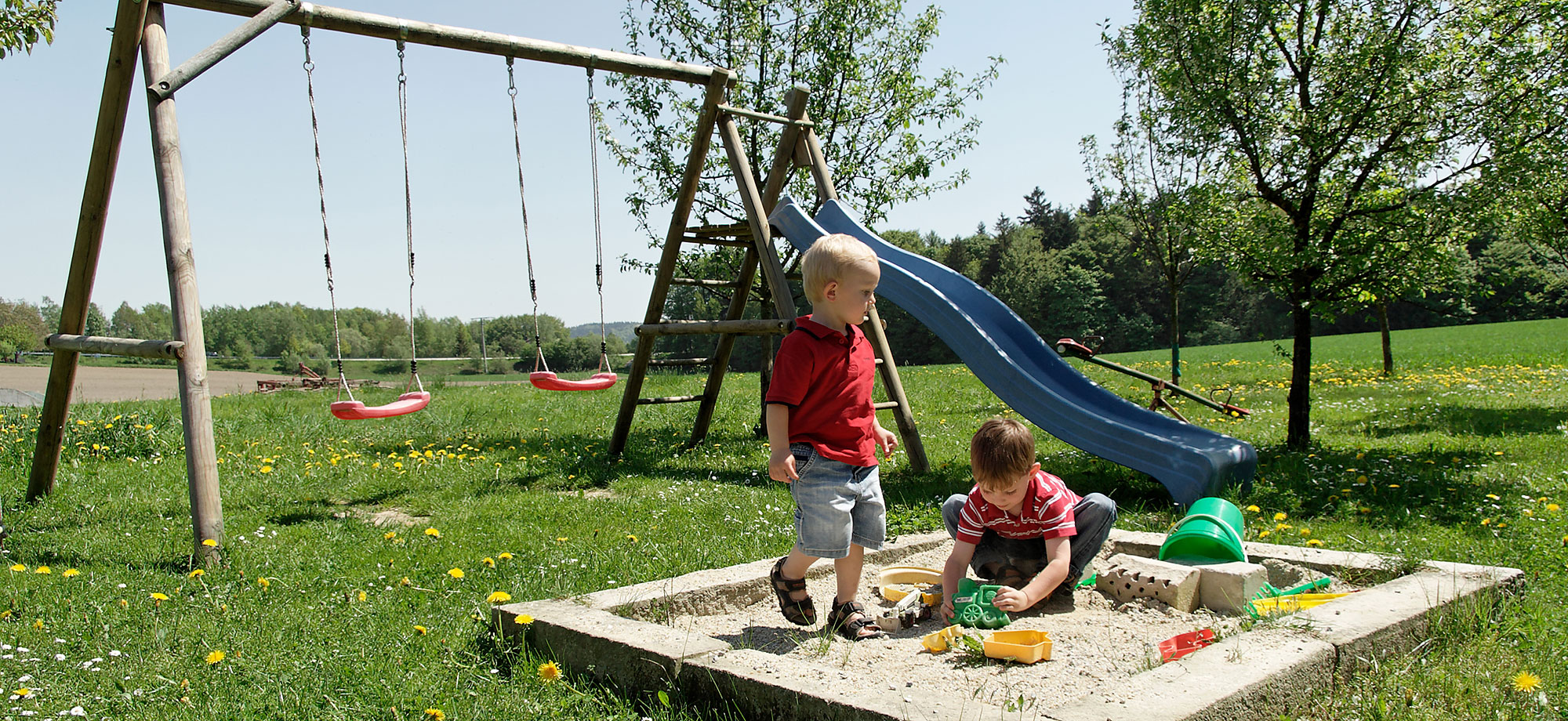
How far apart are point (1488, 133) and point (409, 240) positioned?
21.7ft

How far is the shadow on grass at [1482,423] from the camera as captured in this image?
8320mm

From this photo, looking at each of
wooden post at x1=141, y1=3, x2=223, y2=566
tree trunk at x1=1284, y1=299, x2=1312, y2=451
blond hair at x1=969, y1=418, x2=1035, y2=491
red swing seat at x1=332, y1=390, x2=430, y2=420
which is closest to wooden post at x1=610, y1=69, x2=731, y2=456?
red swing seat at x1=332, y1=390, x2=430, y2=420

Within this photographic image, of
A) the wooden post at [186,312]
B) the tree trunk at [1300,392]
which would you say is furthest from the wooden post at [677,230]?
the tree trunk at [1300,392]

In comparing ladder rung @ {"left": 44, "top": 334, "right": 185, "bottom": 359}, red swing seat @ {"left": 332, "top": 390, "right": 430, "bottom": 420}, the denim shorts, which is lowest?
the denim shorts

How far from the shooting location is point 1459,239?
6.36 meters

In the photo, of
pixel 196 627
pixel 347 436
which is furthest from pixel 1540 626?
pixel 347 436

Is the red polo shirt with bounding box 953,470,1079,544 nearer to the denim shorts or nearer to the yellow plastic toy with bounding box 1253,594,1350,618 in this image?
the denim shorts

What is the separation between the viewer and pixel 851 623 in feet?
10.1

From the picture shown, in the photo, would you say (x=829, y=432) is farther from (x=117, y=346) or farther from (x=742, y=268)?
(x=742, y=268)

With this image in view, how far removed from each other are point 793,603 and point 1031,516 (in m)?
0.88

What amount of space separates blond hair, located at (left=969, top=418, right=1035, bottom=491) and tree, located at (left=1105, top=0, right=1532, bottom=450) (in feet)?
14.6

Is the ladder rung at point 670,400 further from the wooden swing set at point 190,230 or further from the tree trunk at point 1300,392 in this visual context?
the tree trunk at point 1300,392

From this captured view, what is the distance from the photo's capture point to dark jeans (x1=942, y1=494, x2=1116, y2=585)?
130 inches

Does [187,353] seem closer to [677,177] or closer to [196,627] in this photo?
[196,627]
